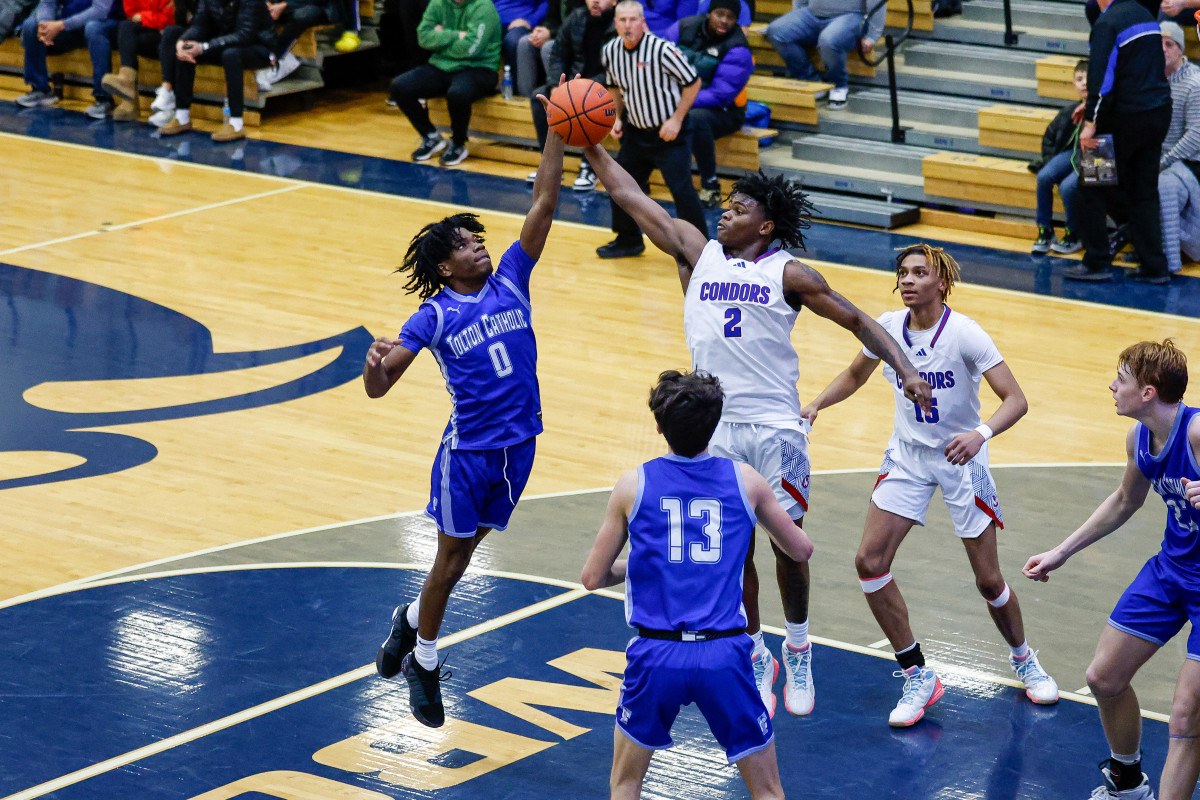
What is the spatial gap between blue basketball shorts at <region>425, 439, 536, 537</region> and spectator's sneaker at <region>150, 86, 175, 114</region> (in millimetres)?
12427

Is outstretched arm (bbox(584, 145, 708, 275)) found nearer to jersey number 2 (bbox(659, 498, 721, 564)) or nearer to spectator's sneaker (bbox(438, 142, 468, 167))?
jersey number 2 (bbox(659, 498, 721, 564))

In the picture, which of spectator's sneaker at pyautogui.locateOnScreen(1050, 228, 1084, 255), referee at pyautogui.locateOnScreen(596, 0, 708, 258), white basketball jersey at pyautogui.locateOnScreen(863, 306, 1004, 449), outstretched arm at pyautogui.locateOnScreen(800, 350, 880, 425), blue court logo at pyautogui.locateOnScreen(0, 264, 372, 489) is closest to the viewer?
white basketball jersey at pyautogui.locateOnScreen(863, 306, 1004, 449)

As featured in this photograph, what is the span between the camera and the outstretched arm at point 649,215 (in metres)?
6.22

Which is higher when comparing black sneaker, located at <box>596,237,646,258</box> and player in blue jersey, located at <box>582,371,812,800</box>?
player in blue jersey, located at <box>582,371,812,800</box>

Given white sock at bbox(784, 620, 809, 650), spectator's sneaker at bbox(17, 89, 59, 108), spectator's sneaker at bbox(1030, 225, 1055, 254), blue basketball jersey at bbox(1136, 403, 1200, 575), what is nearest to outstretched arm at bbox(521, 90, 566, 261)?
white sock at bbox(784, 620, 809, 650)

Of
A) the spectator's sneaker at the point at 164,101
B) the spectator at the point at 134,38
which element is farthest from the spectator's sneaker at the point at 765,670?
the spectator at the point at 134,38

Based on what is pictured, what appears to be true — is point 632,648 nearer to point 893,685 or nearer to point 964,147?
point 893,685

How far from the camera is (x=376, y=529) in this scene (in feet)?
26.4

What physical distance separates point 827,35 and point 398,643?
1036cm

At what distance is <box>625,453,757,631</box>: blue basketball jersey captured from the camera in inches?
174

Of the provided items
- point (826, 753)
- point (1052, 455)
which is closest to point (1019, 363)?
point (1052, 455)

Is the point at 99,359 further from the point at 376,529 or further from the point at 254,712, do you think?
the point at 254,712

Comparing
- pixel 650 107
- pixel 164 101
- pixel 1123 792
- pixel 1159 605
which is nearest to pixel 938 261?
pixel 1159 605

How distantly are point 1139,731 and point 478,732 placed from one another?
242 centimetres
